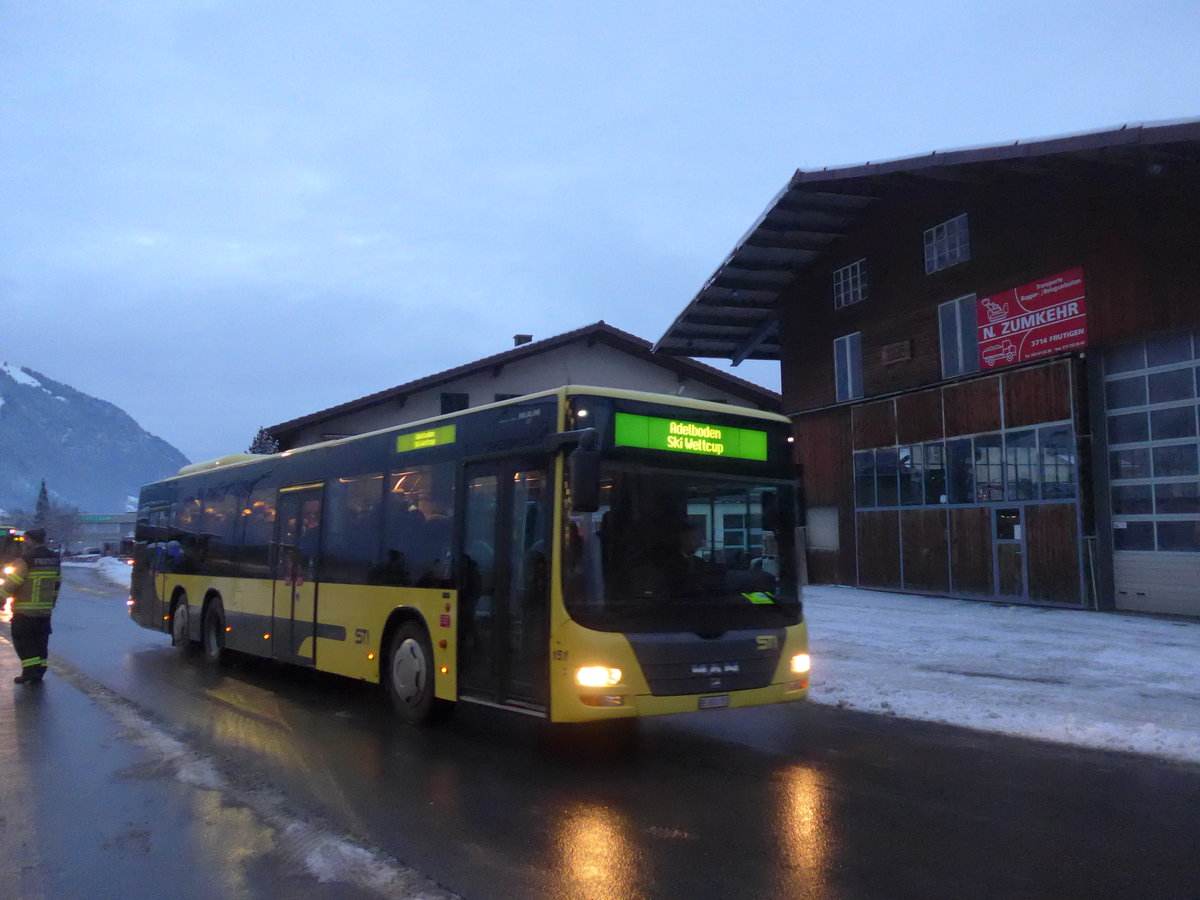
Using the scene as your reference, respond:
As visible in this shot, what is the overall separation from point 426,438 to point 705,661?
11.4ft

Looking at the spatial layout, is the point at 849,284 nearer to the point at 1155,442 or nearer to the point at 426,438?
the point at 1155,442

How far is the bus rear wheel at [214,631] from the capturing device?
12.7m

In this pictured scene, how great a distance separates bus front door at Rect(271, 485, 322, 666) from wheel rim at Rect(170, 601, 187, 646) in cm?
384

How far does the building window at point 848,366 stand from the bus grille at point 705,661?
698 inches

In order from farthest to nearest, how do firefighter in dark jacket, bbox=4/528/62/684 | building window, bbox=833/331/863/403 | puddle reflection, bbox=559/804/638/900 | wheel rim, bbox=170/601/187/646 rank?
building window, bbox=833/331/863/403 < wheel rim, bbox=170/601/187/646 < firefighter in dark jacket, bbox=4/528/62/684 < puddle reflection, bbox=559/804/638/900

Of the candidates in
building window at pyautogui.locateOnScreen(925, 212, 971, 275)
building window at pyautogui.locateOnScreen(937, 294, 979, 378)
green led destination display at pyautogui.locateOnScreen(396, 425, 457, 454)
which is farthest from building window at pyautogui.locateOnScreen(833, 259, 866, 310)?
green led destination display at pyautogui.locateOnScreen(396, 425, 457, 454)

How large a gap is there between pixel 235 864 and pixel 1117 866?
456 centimetres

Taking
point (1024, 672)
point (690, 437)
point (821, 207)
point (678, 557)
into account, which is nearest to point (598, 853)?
point (678, 557)

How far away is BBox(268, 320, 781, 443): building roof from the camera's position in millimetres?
31984

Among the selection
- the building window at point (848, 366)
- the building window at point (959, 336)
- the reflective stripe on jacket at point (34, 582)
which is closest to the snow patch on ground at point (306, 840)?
the reflective stripe on jacket at point (34, 582)

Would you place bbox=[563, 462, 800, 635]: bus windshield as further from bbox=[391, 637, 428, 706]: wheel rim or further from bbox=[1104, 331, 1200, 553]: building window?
bbox=[1104, 331, 1200, 553]: building window

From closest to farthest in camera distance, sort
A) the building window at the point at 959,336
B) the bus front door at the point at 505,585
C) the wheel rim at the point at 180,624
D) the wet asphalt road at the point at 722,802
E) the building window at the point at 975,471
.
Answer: the wet asphalt road at the point at 722,802 < the bus front door at the point at 505,585 < the wheel rim at the point at 180,624 < the building window at the point at 975,471 < the building window at the point at 959,336

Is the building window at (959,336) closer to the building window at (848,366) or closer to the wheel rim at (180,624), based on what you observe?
the building window at (848,366)

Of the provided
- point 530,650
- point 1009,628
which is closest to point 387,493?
point 530,650
